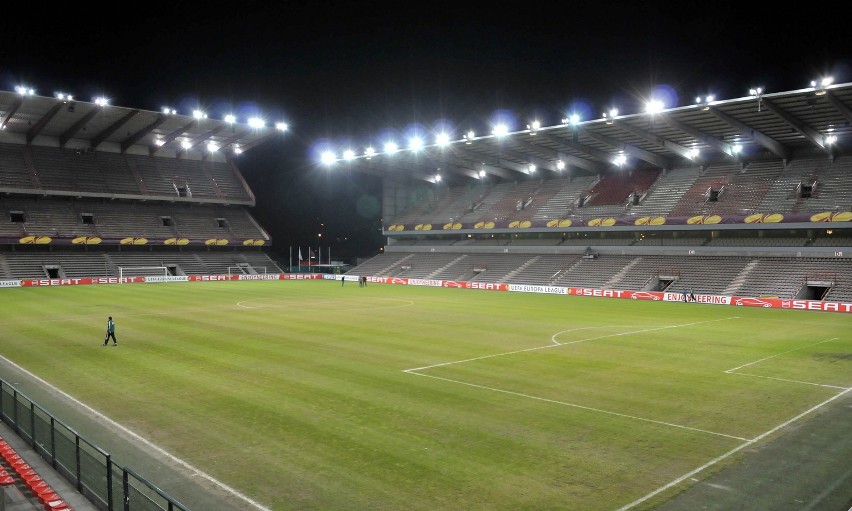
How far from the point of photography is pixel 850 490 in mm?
10250

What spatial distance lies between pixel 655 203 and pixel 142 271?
183 ft

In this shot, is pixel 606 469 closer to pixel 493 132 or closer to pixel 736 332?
pixel 736 332

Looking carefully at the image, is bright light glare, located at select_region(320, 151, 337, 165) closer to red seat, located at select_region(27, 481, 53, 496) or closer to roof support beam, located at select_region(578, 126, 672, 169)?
roof support beam, located at select_region(578, 126, 672, 169)

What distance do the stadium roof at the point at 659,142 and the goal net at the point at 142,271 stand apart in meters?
23.5

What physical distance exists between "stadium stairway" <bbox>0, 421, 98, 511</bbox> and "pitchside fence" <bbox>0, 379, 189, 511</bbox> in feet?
0.41

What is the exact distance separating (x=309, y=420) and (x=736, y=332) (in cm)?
2294

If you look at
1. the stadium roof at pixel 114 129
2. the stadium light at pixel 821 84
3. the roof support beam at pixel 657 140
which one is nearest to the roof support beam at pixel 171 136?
the stadium roof at pixel 114 129

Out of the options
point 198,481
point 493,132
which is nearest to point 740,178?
point 493,132

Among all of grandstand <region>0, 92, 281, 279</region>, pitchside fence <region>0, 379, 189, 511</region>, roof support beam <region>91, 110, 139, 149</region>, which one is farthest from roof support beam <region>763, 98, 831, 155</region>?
roof support beam <region>91, 110, 139, 149</region>

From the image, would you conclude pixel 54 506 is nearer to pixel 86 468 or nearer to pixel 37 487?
pixel 37 487

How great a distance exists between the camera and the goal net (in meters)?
67.9

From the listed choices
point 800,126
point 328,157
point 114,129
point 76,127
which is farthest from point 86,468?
point 76,127

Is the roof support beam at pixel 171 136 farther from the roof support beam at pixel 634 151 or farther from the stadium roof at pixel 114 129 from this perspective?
the roof support beam at pixel 634 151

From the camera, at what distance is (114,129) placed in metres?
70.4
